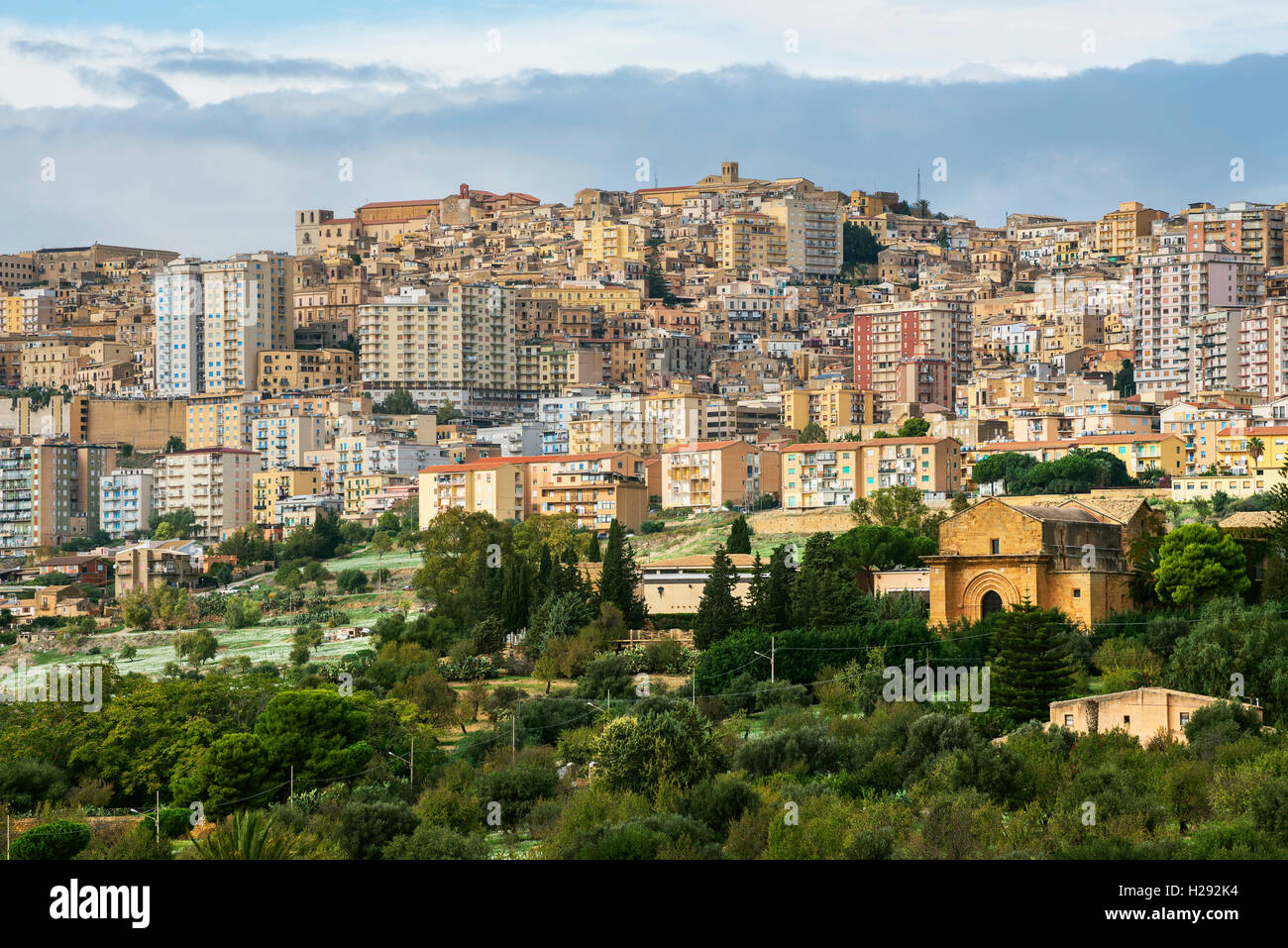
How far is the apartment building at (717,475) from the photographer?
85750 mm

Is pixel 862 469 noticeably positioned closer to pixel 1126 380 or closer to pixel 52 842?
pixel 1126 380

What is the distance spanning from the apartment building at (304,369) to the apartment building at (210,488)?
16715mm

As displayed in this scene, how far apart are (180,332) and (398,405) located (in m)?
18.5

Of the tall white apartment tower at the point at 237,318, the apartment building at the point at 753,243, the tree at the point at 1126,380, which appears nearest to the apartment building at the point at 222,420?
the tall white apartment tower at the point at 237,318

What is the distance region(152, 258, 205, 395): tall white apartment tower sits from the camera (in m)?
125

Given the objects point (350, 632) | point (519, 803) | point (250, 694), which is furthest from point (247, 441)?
point (519, 803)

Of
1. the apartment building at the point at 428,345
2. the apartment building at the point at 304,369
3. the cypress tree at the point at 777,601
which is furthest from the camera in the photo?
the apartment building at the point at 304,369

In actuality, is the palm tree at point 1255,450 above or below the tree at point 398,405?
below

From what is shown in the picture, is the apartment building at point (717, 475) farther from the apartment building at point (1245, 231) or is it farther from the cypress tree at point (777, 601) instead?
the apartment building at point (1245, 231)

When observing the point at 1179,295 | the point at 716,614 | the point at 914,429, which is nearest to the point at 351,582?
the point at 914,429

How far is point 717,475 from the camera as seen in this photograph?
3378 inches

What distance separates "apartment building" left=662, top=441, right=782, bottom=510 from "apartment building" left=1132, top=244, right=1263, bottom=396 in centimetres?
3269
